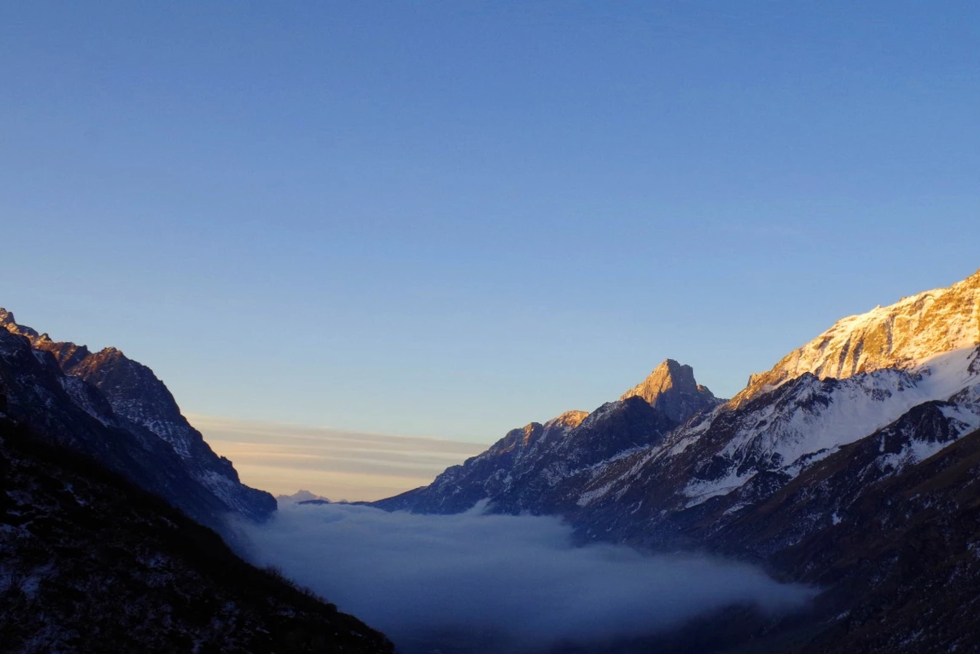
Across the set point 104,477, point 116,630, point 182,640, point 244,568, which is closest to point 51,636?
point 116,630

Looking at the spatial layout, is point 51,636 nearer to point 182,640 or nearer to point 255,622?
point 182,640

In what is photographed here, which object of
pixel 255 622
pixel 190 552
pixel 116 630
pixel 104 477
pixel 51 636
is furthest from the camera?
pixel 104 477

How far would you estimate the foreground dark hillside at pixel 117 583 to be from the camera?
220 ft

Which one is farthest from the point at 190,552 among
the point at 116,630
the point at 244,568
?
the point at 116,630

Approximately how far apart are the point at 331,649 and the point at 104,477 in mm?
36203

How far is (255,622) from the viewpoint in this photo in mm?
79000

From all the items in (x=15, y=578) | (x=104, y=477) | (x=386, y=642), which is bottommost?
(x=386, y=642)

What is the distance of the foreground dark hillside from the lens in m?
66.9

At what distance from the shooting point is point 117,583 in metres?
74.1

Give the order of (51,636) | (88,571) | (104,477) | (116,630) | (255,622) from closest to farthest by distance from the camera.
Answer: (51,636)
(116,630)
(88,571)
(255,622)
(104,477)

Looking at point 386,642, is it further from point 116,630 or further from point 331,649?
point 116,630

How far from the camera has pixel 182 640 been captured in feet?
235

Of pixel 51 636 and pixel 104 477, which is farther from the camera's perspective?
pixel 104 477

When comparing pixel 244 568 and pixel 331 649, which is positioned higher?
pixel 244 568
